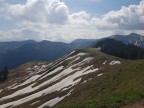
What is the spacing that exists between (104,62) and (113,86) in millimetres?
46808

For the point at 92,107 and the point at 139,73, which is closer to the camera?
the point at 92,107

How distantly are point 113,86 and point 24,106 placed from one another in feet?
96.1

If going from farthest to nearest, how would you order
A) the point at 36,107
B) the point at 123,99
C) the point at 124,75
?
the point at 36,107
the point at 124,75
the point at 123,99

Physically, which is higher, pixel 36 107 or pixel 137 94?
pixel 137 94

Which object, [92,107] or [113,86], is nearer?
[92,107]

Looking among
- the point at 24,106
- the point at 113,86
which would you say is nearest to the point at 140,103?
the point at 113,86

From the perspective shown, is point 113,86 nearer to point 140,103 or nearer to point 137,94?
point 137,94

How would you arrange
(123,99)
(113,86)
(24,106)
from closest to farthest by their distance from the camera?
(123,99) < (113,86) < (24,106)

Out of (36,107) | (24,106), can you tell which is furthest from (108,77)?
(24,106)

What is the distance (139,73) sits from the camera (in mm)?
56062

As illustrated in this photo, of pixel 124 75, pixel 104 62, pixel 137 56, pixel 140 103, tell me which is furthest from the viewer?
pixel 137 56

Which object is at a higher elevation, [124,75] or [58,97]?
[124,75]

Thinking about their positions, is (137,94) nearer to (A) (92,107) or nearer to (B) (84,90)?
(A) (92,107)

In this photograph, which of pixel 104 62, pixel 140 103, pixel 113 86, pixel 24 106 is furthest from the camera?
pixel 104 62
